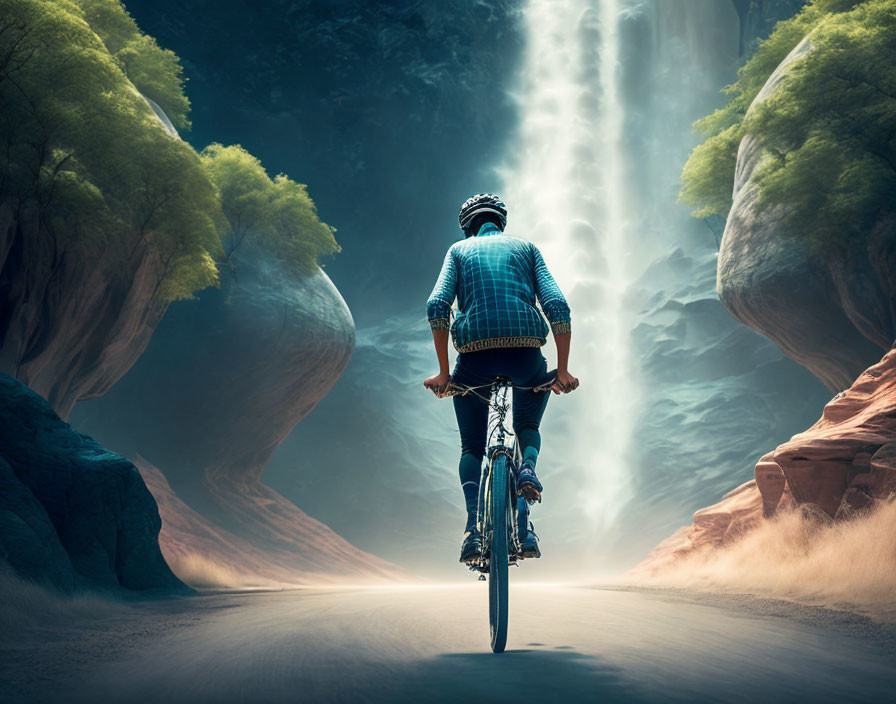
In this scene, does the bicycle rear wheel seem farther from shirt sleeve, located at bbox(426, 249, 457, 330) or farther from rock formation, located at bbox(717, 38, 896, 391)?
rock formation, located at bbox(717, 38, 896, 391)

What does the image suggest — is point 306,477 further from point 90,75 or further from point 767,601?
point 767,601

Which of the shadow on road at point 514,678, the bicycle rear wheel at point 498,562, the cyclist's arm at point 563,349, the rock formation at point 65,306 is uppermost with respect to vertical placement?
the rock formation at point 65,306

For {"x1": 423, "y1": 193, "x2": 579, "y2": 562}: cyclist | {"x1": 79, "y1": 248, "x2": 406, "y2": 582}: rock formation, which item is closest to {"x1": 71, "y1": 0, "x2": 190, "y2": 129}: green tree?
{"x1": 79, "y1": 248, "x2": 406, "y2": 582}: rock formation

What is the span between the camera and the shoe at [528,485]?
3240 millimetres

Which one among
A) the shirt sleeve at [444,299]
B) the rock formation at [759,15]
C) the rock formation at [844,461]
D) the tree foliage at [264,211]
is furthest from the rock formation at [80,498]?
the rock formation at [759,15]

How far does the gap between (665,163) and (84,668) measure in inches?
1915

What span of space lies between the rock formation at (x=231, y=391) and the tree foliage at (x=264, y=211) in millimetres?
648

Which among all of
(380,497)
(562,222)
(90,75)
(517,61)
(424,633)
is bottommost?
(424,633)

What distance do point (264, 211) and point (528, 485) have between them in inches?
842

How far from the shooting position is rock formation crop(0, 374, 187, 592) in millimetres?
6207

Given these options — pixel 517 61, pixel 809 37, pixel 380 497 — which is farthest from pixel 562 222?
pixel 809 37

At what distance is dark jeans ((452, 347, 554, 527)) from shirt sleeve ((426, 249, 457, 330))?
239mm

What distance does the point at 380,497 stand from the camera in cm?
3628

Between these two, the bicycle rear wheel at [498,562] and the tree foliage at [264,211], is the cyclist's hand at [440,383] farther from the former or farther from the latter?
the tree foliage at [264,211]
